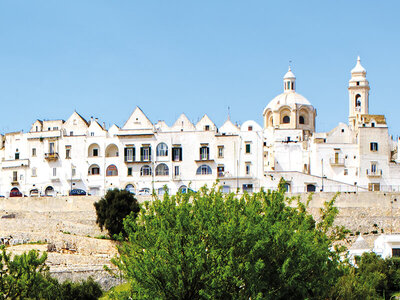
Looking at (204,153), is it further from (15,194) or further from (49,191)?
(15,194)

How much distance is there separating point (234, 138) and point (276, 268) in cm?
4302

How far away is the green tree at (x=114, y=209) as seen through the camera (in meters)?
64.2

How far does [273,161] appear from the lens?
83.2 meters

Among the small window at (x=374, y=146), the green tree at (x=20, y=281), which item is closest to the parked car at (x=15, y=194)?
the small window at (x=374, y=146)

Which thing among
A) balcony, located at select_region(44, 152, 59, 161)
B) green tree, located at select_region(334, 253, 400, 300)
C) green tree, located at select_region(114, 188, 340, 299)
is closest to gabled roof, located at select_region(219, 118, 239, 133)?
balcony, located at select_region(44, 152, 59, 161)

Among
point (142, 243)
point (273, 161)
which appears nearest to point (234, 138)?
point (273, 161)

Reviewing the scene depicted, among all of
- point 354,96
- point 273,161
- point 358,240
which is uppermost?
point 354,96

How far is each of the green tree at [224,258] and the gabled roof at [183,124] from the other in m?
43.4

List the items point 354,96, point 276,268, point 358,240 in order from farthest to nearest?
1. point 354,96
2. point 358,240
3. point 276,268

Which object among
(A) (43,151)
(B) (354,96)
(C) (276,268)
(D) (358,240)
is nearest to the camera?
(C) (276,268)

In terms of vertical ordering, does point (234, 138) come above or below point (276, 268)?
above

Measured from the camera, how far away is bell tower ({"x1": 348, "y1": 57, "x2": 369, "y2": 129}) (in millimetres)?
90688

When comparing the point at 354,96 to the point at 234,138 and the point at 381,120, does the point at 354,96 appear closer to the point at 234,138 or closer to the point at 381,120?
the point at 381,120

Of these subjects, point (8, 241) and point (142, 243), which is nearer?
point (142, 243)
